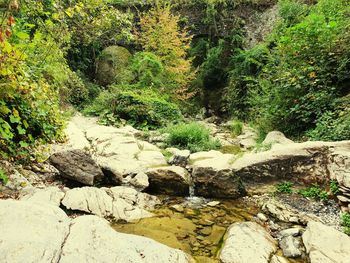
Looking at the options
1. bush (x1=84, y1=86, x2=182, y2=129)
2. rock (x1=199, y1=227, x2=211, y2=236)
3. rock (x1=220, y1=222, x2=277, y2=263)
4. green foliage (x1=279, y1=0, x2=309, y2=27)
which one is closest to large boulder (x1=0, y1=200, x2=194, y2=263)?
rock (x1=220, y1=222, x2=277, y2=263)

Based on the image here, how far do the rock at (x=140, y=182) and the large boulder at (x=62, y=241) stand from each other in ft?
7.73

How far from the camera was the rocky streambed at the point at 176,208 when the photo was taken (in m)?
2.98

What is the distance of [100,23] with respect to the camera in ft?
17.4

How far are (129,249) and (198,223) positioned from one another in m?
1.93

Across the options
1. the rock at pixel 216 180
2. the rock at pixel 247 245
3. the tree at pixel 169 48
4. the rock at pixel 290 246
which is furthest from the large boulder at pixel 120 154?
the tree at pixel 169 48

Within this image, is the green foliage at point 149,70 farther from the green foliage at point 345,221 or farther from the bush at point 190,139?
the green foliage at point 345,221

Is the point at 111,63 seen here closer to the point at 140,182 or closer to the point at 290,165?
the point at 140,182

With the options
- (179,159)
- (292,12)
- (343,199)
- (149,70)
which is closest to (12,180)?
(179,159)

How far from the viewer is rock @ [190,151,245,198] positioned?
568 cm

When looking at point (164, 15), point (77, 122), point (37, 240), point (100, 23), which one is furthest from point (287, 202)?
point (164, 15)

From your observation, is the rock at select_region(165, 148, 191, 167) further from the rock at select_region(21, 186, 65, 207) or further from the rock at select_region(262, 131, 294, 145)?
the rock at select_region(21, 186, 65, 207)

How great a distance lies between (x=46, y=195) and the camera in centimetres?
436

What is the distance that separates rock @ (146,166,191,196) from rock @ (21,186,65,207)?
1886mm

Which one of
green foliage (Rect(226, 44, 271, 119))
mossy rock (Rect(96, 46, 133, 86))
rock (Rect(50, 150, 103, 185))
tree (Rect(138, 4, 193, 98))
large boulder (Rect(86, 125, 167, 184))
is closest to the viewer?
rock (Rect(50, 150, 103, 185))
